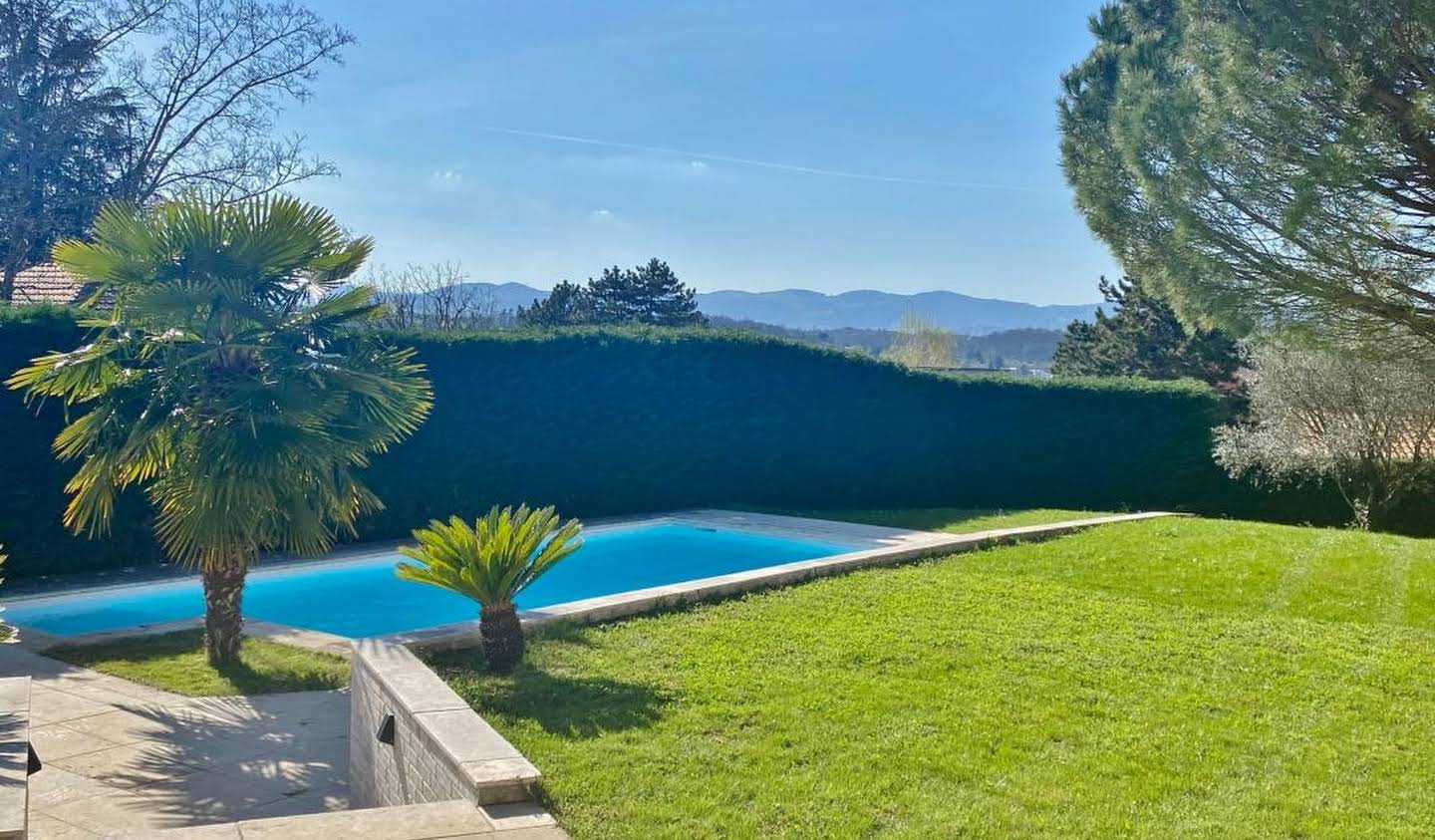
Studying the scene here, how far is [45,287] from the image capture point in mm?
18719

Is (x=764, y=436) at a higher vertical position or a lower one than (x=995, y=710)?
higher

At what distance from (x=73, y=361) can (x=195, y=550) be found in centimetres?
157

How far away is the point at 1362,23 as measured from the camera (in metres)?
6.43

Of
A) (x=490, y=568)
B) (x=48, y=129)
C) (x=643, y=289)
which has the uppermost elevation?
(x=643, y=289)

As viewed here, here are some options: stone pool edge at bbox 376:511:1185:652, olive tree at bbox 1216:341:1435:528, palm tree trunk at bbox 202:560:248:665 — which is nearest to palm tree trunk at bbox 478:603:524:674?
stone pool edge at bbox 376:511:1185:652

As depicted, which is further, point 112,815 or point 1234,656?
point 1234,656

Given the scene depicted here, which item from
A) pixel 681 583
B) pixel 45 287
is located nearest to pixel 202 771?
pixel 681 583

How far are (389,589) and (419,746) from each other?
23.9 feet

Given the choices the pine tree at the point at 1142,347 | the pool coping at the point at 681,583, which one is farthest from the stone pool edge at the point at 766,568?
the pine tree at the point at 1142,347

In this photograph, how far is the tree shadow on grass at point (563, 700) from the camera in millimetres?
5566

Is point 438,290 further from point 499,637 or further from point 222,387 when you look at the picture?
point 499,637

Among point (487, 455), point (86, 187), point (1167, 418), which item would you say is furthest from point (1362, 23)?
point (86, 187)

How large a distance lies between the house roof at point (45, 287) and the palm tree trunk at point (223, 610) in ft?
37.7

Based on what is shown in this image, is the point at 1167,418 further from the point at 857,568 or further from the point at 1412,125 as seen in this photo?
the point at 1412,125
